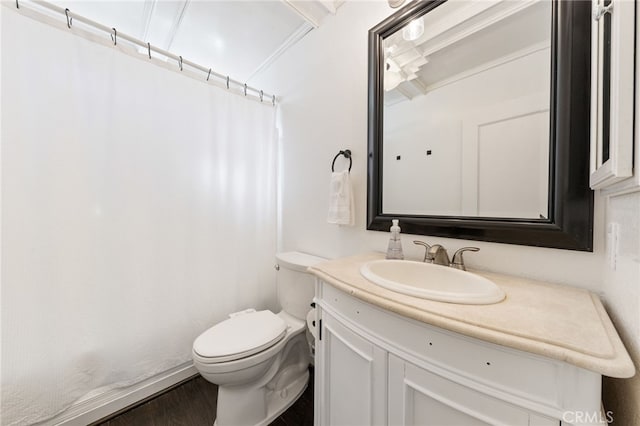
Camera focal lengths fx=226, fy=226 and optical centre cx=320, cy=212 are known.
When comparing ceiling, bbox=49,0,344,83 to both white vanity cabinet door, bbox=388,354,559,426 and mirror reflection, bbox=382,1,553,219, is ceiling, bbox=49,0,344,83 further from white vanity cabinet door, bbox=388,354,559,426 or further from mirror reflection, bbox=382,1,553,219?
white vanity cabinet door, bbox=388,354,559,426

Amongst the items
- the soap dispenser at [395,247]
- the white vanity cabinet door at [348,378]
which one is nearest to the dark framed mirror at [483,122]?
the soap dispenser at [395,247]

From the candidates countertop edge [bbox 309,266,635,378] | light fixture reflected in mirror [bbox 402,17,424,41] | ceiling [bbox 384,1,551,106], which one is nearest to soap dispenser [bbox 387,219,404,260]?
countertop edge [bbox 309,266,635,378]

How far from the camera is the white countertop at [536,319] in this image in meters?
0.38

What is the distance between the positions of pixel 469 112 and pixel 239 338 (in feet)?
4.80

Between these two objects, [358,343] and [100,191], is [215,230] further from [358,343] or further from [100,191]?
[358,343]

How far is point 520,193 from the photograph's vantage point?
80 centimetres

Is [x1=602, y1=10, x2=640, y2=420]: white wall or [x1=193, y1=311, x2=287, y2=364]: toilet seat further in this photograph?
[x1=193, y1=311, x2=287, y2=364]: toilet seat

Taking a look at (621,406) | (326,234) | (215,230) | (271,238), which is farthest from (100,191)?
(621,406)

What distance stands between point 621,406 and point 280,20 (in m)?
2.14

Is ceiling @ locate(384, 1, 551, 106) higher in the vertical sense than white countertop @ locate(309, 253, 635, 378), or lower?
higher

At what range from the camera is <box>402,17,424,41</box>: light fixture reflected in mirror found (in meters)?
1.02

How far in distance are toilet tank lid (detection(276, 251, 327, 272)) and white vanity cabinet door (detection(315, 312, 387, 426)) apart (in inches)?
19.7

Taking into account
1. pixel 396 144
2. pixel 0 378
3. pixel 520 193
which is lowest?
pixel 0 378

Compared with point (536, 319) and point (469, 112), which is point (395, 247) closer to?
point (536, 319)
